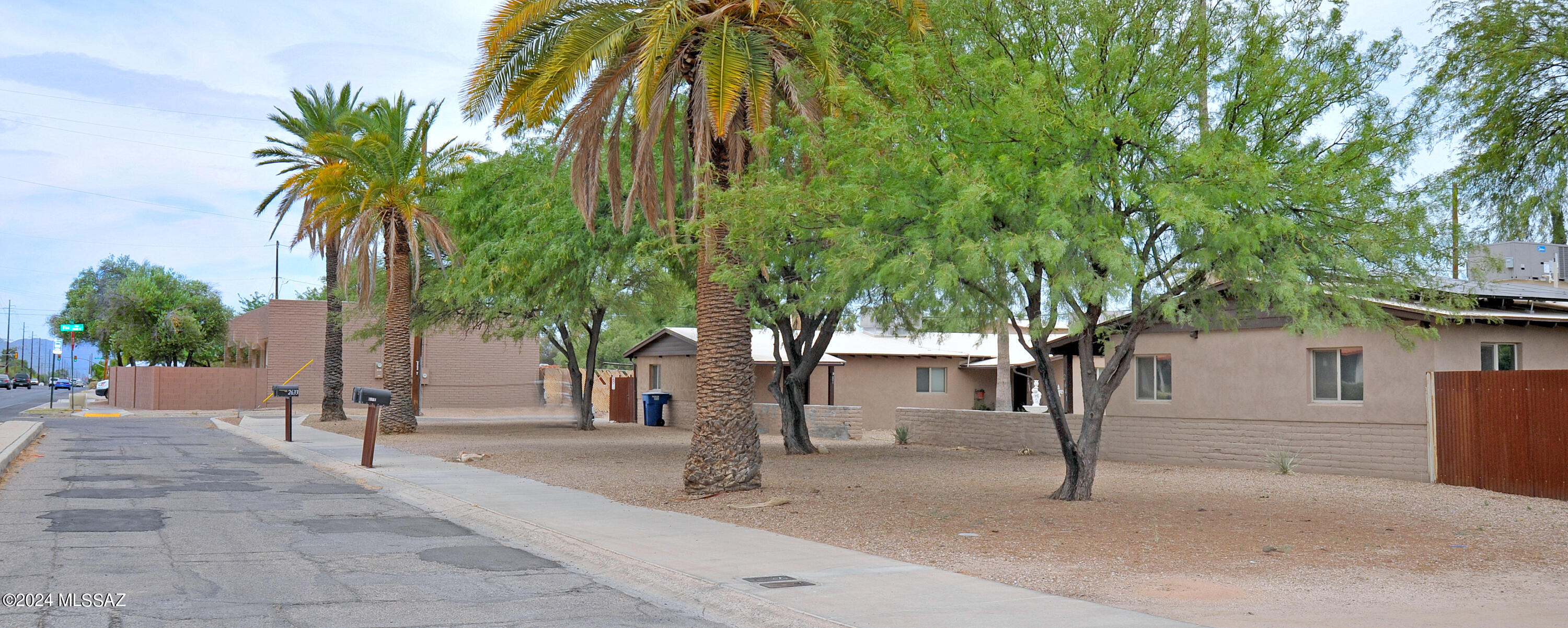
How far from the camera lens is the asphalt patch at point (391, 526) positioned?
1185cm

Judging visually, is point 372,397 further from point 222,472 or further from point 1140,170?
point 1140,170

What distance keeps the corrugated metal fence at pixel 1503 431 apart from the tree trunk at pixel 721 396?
33.5ft

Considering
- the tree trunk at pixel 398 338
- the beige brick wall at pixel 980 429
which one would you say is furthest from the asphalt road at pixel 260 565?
the beige brick wall at pixel 980 429

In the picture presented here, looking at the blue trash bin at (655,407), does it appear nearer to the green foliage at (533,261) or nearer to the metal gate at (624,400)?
the metal gate at (624,400)

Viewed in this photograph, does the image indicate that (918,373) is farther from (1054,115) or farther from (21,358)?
(21,358)

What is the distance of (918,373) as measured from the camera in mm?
36750

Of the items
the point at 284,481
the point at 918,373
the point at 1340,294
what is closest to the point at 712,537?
the point at 1340,294

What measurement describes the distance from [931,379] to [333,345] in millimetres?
18823

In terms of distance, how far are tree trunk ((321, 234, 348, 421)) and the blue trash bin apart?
9.41m

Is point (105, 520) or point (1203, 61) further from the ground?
point (1203, 61)

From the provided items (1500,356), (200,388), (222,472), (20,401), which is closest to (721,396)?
(222,472)

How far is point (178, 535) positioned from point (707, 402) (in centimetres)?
633

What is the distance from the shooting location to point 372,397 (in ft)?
64.2

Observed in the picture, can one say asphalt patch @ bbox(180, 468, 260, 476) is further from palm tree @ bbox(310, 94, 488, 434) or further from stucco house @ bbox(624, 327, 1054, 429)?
stucco house @ bbox(624, 327, 1054, 429)
